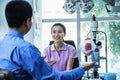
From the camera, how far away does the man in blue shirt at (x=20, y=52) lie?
123cm

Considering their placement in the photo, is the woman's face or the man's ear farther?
the woman's face

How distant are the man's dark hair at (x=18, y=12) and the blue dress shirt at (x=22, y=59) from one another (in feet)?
0.22

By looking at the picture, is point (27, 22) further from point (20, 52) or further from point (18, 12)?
point (20, 52)

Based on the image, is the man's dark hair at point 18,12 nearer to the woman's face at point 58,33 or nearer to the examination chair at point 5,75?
the examination chair at point 5,75

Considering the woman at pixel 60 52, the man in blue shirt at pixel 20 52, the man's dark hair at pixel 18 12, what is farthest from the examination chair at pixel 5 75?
the woman at pixel 60 52

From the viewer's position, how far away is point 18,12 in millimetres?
1293

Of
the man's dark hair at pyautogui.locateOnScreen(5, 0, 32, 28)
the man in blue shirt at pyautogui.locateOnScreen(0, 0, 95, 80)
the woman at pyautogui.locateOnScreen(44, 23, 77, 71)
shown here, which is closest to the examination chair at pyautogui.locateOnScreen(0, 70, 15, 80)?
the man in blue shirt at pyautogui.locateOnScreen(0, 0, 95, 80)

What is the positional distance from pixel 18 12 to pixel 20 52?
8.7 inches

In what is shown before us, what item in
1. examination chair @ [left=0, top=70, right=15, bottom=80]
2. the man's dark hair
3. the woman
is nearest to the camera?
examination chair @ [left=0, top=70, right=15, bottom=80]

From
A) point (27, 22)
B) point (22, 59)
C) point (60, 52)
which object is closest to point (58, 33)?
point (60, 52)

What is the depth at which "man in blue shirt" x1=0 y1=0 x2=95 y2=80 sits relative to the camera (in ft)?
4.04

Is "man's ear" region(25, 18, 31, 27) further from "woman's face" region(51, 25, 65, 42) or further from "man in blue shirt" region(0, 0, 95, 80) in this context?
"woman's face" region(51, 25, 65, 42)

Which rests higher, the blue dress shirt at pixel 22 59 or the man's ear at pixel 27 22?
the man's ear at pixel 27 22

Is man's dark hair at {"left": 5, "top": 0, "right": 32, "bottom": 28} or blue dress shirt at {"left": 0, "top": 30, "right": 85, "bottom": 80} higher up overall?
man's dark hair at {"left": 5, "top": 0, "right": 32, "bottom": 28}
